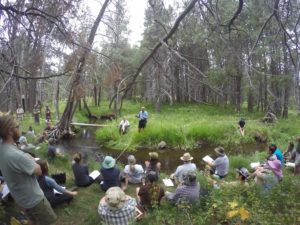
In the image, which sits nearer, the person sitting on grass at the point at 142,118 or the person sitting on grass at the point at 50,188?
the person sitting on grass at the point at 50,188

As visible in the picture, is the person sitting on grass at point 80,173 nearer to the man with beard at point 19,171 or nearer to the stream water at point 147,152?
the man with beard at point 19,171

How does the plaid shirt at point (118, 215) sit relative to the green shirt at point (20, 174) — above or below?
below

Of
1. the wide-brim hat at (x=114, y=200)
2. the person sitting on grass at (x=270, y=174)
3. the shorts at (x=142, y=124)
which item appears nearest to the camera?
the wide-brim hat at (x=114, y=200)

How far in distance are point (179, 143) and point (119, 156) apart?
9.87 feet

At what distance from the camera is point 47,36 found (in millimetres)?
3367

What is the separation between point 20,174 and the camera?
1939 mm

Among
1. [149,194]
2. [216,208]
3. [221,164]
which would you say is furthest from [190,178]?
[221,164]

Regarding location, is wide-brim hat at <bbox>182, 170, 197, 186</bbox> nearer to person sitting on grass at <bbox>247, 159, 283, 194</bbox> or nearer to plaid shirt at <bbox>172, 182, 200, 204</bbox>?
plaid shirt at <bbox>172, 182, 200, 204</bbox>

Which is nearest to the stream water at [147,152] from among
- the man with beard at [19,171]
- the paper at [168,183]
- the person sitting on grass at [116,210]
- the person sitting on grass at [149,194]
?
the paper at [168,183]

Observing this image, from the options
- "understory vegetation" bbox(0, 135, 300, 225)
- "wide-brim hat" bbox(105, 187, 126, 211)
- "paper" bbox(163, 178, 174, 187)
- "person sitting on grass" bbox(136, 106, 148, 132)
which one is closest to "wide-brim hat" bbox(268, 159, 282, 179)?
"understory vegetation" bbox(0, 135, 300, 225)

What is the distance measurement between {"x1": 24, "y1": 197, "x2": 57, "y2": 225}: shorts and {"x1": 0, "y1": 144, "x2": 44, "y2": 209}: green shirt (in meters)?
0.06

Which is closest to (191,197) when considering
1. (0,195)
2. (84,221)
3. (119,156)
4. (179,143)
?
(84,221)

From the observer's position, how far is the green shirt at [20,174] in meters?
1.86

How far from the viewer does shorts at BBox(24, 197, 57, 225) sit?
2.13 m
